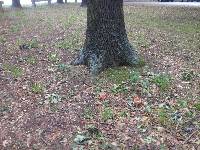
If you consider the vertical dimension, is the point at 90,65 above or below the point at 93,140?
above

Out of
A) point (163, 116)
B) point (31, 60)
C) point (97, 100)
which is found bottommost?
point (163, 116)

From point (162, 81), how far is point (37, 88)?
2554 millimetres

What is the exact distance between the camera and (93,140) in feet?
20.1

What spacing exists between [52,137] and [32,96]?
1508 millimetres

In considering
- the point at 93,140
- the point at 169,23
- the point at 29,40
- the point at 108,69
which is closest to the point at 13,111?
the point at 93,140

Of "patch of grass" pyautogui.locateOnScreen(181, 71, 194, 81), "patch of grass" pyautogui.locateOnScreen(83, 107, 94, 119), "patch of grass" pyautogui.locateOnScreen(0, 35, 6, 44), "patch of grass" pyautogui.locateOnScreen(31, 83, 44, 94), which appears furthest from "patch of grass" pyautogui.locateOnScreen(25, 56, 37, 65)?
"patch of grass" pyautogui.locateOnScreen(181, 71, 194, 81)

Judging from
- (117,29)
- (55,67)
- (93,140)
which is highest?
(117,29)

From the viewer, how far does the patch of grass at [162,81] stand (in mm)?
7608

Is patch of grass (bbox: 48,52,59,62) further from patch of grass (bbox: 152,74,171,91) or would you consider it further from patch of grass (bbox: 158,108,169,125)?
patch of grass (bbox: 158,108,169,125)

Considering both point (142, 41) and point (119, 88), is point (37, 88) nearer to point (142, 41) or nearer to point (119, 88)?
point (119, 88)

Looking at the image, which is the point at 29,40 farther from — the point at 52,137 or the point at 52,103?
the point at 52,137

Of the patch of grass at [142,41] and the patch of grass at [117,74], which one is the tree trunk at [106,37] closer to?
the patch of grass at [117,74]

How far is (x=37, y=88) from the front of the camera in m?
7.76

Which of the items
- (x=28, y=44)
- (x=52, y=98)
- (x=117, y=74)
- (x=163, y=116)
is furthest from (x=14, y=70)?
(x=163, y=116)
